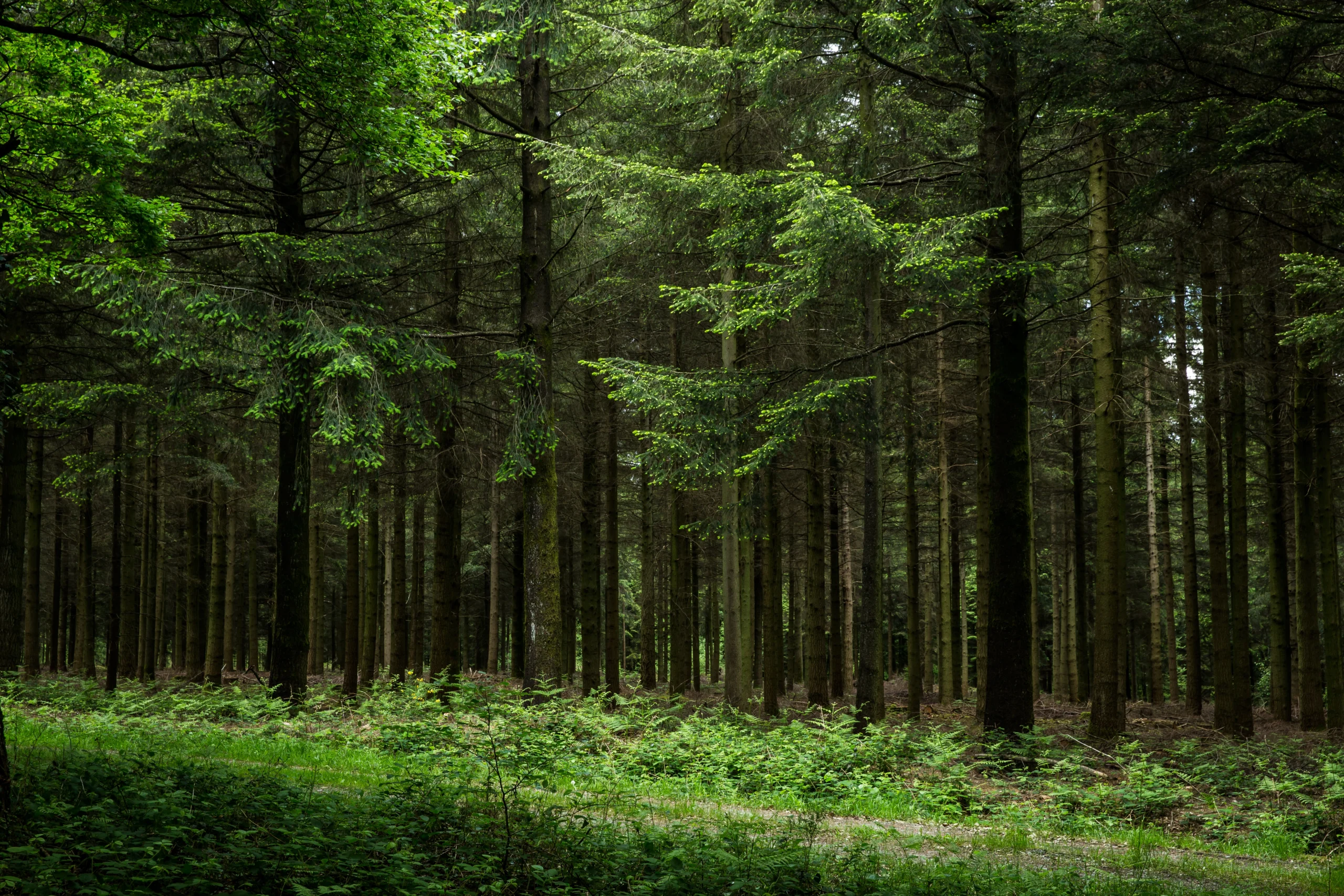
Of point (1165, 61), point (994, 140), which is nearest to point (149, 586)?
point (994, 140)

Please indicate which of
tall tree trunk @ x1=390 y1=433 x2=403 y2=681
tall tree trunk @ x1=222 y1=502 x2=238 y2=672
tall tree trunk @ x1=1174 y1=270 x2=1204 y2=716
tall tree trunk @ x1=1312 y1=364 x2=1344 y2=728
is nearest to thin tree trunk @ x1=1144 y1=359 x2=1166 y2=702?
tall tree trunk @ x1=1174 y1=270 x2=1204 y2=716

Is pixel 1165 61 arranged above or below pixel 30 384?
above

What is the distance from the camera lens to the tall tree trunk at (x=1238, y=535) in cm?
1412

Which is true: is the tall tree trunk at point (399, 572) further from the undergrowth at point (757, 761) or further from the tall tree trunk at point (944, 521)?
the tall tree trunk at point (944, 521)

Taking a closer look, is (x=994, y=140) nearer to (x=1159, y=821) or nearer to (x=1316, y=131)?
(x=1316, y=131)

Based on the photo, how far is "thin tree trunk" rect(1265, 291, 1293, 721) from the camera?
15.4 metres

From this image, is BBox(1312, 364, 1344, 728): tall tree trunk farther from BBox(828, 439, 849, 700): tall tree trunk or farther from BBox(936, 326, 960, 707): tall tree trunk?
BBox(828, 439, 849, 700): tall tree trunk

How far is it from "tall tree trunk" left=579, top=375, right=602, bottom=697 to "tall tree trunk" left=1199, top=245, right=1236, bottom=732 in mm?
11751

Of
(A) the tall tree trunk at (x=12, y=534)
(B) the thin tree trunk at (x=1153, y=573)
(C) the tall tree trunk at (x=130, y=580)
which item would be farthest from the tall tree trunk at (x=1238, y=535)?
(A) the tall tree trunk at (x=12, y=534)

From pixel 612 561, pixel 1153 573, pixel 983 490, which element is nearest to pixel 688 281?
pixel 612 561

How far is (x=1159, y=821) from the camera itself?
27.8 ft

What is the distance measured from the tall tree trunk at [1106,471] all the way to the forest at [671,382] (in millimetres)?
89

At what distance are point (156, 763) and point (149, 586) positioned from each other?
23.4m

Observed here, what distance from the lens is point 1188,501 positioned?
727 inches
